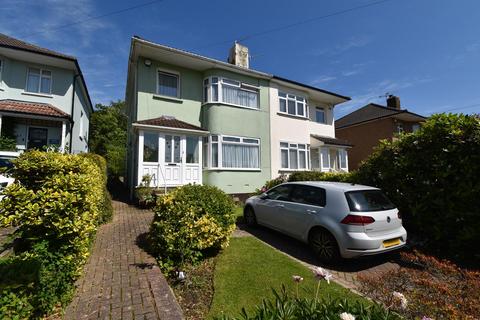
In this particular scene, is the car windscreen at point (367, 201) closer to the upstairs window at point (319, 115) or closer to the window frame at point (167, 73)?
the window frame at point (167, 73)

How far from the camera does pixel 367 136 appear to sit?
2536cm

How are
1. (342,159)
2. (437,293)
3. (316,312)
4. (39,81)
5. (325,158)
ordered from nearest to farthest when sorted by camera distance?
(316,312)
(437,293)
(39,81)
(325,158)
(342,159)

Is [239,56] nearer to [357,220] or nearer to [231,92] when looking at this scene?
[231,92]

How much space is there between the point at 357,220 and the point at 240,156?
9.75 m

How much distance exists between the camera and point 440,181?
20.2ft

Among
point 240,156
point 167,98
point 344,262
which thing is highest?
point 167,98

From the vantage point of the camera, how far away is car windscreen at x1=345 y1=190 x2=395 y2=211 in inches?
209

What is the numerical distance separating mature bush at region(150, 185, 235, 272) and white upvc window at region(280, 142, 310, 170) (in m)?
10.9

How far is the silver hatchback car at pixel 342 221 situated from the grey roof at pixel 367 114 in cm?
2208

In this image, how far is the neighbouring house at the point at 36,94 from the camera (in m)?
13.0

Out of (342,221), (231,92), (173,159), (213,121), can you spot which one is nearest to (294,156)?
(231,92)

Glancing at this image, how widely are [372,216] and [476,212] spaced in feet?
8.35

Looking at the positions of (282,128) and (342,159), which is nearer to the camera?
(282,128)

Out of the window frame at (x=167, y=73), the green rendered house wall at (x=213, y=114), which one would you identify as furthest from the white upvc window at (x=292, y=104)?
the window frame at (x=167, y=73)
